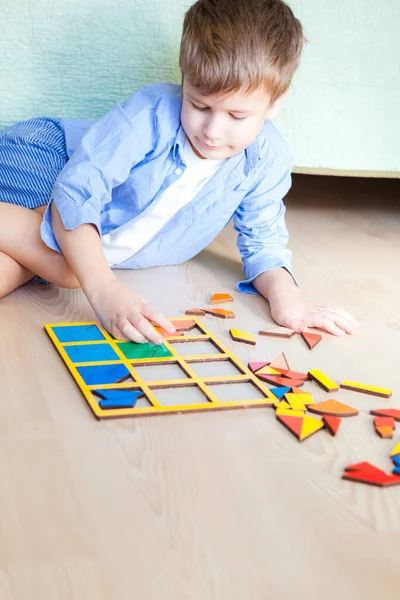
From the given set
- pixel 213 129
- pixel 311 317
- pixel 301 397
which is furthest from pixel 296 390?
pixel 213 129

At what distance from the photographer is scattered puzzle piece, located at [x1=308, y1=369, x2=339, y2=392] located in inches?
37.1

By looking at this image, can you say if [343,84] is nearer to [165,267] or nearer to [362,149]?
[362,149]

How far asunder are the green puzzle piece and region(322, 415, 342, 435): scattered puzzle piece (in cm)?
22

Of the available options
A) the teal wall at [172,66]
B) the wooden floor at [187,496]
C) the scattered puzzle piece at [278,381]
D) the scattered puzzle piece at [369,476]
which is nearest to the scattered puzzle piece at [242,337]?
the wooden floor at [187,496]

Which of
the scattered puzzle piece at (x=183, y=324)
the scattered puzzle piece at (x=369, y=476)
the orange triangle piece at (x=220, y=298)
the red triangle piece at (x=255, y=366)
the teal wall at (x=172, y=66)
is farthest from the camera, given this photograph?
the teal wall at (x=172, y=66)

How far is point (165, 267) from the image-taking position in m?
1.35

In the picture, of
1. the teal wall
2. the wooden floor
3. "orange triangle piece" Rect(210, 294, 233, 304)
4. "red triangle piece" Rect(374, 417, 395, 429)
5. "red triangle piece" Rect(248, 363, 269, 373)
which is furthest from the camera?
the teal wall

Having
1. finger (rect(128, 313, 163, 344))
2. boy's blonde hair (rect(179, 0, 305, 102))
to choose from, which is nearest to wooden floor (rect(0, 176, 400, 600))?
finger (rect(128, 313, 163, 344))

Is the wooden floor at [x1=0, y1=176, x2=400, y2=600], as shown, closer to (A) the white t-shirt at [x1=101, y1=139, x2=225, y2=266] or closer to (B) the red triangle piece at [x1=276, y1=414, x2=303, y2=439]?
(B) the red triangle piece at [x1=276, y1=414, x2=303, y2=439]

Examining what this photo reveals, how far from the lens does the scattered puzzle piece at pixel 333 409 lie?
886 millimetres

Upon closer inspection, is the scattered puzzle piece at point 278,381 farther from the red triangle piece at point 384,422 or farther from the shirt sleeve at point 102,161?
the shirt sleeve at point 102,161

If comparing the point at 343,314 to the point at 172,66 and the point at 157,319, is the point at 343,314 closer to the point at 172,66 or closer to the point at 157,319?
the point at 157,319

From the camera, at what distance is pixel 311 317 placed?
45.1 inches

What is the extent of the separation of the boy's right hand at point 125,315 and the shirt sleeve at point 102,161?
119mm
